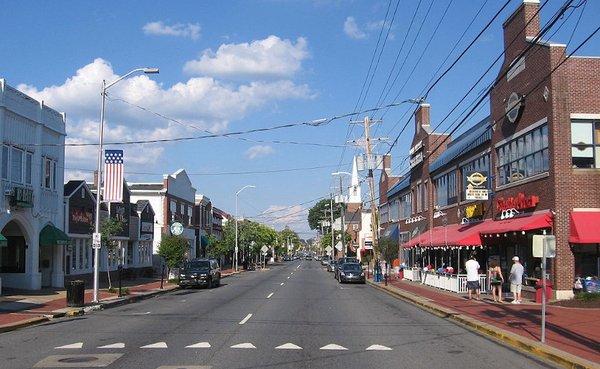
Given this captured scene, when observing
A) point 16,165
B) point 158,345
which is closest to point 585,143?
point 158,345

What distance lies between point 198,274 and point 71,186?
892 cm

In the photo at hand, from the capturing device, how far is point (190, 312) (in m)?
22.1

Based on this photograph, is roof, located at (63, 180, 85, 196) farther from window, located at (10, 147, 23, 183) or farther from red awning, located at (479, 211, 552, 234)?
red awning, located at (479, 211, 552, 234)

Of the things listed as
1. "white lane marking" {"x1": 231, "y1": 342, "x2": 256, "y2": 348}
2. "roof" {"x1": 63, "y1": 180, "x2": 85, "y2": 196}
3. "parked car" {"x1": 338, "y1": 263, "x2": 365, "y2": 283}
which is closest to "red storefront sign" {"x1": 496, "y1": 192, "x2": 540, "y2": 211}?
"white lane marking" {"x1": 231, "y1": 342, "x2": 256, "y2": 348}

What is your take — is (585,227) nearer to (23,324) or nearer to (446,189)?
(446,189)

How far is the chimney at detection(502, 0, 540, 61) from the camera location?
2667 cm

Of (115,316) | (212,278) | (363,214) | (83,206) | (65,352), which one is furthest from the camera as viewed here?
(363,214)

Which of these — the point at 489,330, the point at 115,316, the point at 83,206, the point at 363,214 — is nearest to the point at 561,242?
the point at 489,330

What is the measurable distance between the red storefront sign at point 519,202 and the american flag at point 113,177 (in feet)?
54.4

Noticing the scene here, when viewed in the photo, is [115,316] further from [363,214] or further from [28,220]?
[363,214]

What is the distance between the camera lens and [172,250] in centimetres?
4003

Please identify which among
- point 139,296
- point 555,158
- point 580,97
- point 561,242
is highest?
point 580,97

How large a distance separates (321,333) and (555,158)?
12.8 m

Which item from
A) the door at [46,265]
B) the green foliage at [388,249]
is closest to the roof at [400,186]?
the green foliage at [388,249]
